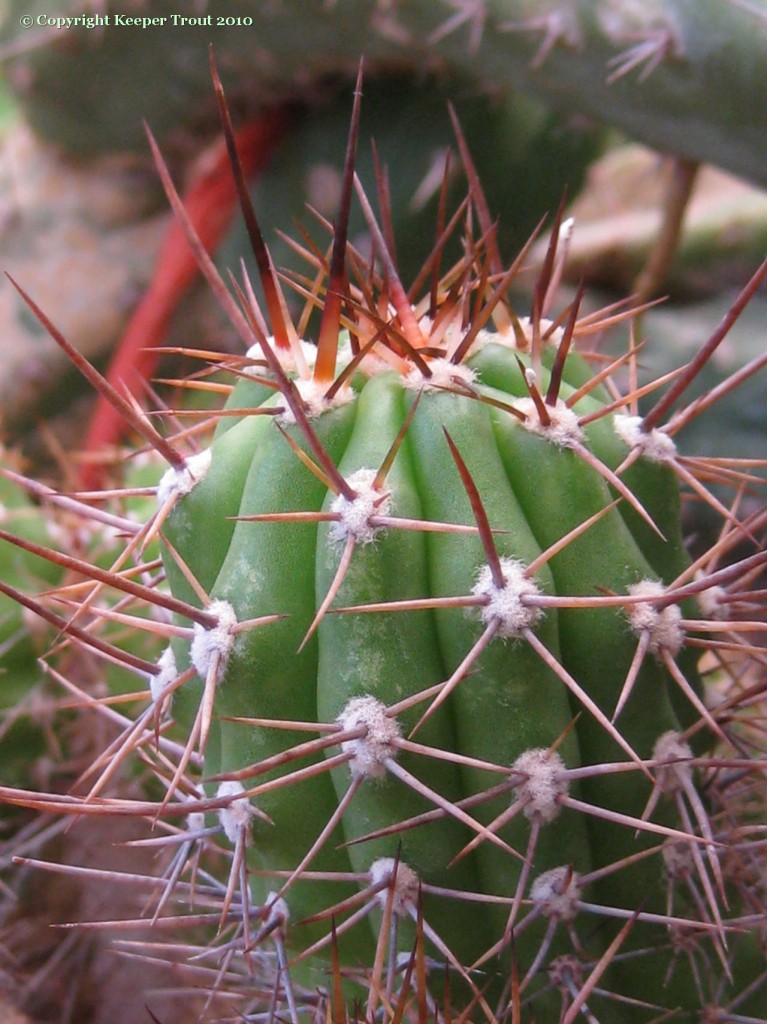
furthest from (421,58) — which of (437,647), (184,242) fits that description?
(437,647)

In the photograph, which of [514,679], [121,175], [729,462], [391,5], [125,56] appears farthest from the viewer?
[121,175]

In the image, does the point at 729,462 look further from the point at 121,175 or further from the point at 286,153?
the point at 121,175

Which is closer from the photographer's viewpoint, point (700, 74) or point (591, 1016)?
point (591, 1016)

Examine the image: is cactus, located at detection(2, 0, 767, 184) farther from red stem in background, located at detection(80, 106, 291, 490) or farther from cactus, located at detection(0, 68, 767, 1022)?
cactus, located at detection(0, 68, 767, 1022)

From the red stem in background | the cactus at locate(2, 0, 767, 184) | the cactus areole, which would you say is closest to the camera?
the cactus areole

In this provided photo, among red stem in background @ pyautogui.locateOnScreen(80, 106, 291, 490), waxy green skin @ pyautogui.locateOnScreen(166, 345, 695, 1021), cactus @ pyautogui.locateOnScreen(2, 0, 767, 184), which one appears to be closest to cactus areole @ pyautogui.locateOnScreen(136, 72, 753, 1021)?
waxy green skin @ pyautogui.locateOnScreen(166, 345, 695, 1021)

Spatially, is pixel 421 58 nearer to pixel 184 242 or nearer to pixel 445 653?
pixel 184 242

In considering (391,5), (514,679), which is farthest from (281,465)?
(391,5)

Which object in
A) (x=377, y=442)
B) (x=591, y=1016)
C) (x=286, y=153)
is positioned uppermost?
(x=286, y=153)
